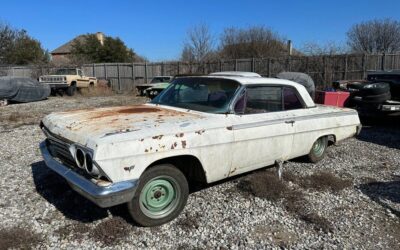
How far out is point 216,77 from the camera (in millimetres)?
5066

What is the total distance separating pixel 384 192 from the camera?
5.10 metres

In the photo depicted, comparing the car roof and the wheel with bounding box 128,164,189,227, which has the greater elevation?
the car roof

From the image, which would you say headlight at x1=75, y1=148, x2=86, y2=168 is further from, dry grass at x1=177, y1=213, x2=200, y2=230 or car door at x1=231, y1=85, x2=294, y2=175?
car door at x1=231, y1=85, x2=294, y2=175

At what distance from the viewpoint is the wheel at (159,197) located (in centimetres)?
378

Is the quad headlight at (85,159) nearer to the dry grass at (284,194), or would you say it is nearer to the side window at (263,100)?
the side window at (263,100)

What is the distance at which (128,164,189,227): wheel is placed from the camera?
378 cm

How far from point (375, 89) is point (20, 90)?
16.2 m

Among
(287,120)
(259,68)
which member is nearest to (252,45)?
(259,68)

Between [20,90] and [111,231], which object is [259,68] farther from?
[111,231]

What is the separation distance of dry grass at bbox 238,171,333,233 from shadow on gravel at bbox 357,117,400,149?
3704 mm

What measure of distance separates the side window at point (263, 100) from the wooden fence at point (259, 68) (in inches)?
639

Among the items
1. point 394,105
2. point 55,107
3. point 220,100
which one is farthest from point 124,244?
point 55,107

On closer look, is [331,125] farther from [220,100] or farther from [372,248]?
[372,248]

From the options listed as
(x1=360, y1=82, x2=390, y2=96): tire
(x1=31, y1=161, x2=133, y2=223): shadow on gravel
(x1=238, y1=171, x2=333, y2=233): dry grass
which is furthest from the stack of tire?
(x1=31, y1=161, x2=133, y2=223): shadow on gravel
